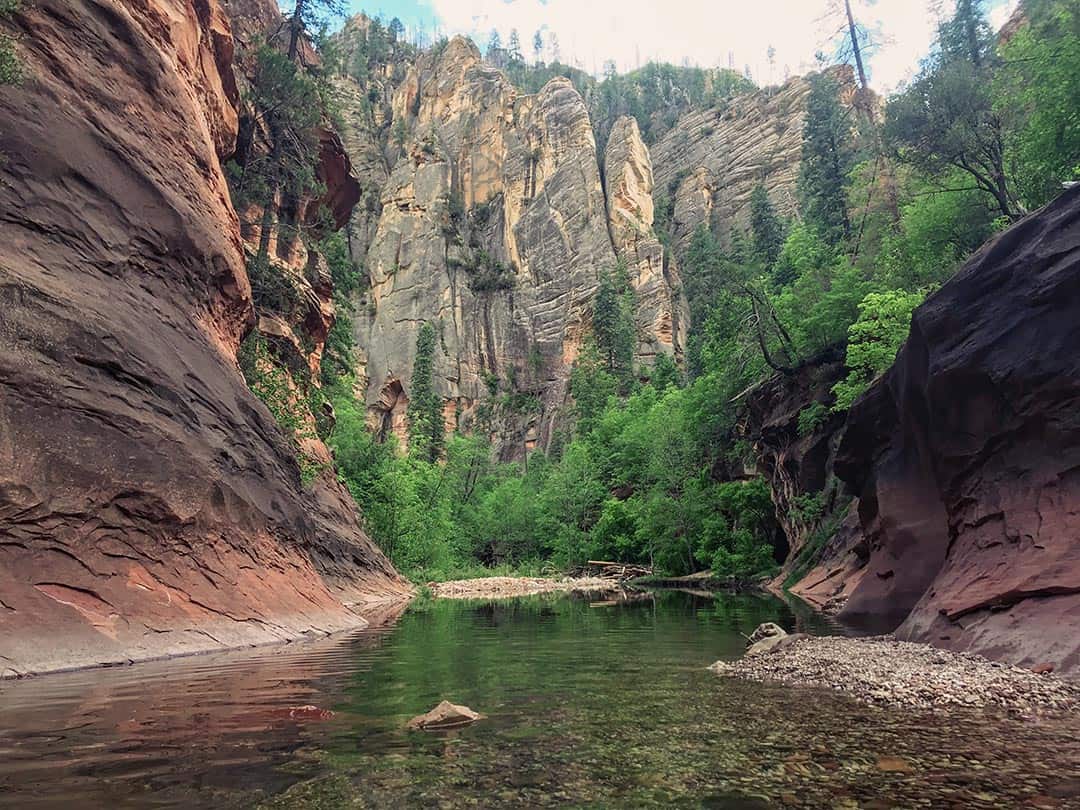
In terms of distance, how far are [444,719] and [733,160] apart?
367 ft

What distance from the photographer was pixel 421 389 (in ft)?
291

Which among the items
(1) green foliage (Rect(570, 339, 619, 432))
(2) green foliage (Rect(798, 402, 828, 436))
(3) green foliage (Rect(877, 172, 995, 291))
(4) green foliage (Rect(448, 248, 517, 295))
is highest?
(4) green foliage (Rect(448, 248, 517, 295))

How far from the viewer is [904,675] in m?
8.38

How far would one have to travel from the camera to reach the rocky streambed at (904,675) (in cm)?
Answer: 714

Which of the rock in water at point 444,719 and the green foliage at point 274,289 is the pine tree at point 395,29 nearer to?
the green foliage at point 274,289

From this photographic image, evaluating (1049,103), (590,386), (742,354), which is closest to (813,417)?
(742,354)

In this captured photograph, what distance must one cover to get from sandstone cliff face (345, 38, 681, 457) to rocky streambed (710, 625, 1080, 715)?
7838cm

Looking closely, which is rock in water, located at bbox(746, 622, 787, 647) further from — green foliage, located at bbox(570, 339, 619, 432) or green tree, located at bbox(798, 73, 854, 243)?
Result: green foliage, located at bbox(570, 339, 619, 432)

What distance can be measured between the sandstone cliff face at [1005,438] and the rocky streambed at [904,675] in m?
0.65

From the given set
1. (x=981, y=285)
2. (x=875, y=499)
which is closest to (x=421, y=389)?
(x=875, y=499)

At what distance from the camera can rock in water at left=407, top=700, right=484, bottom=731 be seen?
20.8ft

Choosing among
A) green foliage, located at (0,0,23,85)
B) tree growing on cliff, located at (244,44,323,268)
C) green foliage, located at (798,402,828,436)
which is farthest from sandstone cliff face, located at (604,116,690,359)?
green foliage, located at (0,0,23,85)

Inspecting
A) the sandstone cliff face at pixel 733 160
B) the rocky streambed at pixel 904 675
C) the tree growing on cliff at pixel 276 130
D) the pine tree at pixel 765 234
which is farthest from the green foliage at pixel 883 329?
the sandstone cliff face at pixel 733 160

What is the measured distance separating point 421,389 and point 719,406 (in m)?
51.4
